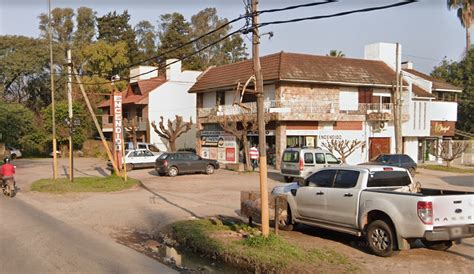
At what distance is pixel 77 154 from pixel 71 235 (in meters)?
49.5

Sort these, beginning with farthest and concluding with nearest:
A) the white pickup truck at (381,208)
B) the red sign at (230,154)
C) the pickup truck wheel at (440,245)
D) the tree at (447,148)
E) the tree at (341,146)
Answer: the tree at (447,148)
the red sign at (230,154)
the tree at (341,146)
the pickup truck wheel at (440,245)
the white pickup truck at (381,208)

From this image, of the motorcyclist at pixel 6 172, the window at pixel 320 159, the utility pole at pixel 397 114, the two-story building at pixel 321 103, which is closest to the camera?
the motorcyclist at pixel 6 172

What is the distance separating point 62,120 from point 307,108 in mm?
31856

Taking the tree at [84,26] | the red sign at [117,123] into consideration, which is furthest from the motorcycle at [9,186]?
the tree at [84,26]

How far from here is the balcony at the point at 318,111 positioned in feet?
114

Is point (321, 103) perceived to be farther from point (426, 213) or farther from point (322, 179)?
point (426, 213)

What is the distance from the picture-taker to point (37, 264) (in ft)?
28.8

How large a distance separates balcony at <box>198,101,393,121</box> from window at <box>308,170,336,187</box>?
22.3 m

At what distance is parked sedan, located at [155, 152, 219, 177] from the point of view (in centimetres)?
2959

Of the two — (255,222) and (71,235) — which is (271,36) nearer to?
(255,222)

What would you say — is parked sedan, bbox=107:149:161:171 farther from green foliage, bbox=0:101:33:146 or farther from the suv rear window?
green foliage, bbox=0:101:33:146

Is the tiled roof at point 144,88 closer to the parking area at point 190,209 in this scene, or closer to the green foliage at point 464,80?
the parking area at point 190,209

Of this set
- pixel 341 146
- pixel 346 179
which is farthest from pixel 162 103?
pixel 346 179

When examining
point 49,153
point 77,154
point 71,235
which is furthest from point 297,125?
point 49,153
